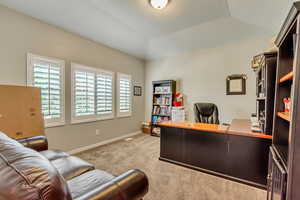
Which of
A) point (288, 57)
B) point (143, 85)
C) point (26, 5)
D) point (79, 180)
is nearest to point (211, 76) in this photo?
point (143, 85)

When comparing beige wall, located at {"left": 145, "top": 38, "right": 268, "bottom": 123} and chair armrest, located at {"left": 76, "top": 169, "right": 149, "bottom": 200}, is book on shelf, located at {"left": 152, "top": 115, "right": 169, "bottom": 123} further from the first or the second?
chair armrest, located at {"left": 76, "top": 169, "right": 149, "bottom": 200}

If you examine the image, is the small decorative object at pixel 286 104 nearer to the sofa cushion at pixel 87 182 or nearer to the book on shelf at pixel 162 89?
the sofa cushion at pixel 87 182

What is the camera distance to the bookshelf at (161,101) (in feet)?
14.6

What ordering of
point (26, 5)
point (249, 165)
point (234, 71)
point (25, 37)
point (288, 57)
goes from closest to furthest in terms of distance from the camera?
point (288, 57)
point (249, 165)
point (26, 5)
point (25, 37)
point (234, 71)

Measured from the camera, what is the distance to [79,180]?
131 cm

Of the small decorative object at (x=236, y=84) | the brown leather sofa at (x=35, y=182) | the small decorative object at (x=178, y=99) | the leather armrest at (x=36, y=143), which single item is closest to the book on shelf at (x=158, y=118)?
the small decorative object at (x=178, y=99)

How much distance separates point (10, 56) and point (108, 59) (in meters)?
1.95

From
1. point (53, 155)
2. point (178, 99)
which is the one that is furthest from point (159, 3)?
point (178, 99)

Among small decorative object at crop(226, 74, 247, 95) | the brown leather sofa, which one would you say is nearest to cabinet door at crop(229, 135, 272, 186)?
the brown leather sofa

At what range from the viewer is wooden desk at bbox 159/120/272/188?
187 cm

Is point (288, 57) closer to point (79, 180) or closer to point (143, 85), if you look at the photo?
point (79, 180)

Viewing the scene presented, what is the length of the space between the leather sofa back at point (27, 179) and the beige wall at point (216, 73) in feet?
12.8

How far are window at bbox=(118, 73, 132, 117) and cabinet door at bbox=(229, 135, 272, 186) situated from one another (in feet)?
9.78

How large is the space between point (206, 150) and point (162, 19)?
2444mm
